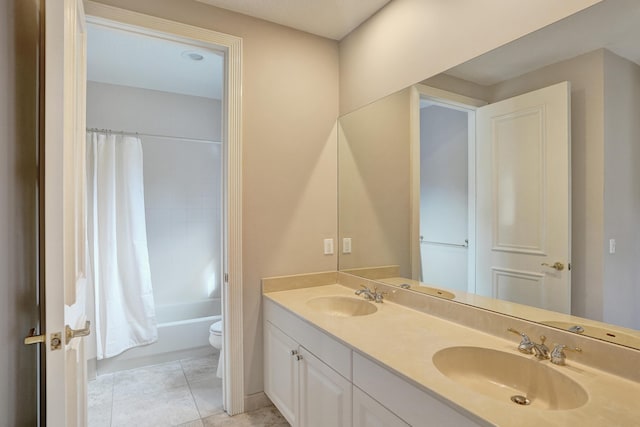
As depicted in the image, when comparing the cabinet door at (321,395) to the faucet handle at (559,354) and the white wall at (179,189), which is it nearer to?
the faucet handle at (559,354)

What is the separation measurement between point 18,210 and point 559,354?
6.59 ft

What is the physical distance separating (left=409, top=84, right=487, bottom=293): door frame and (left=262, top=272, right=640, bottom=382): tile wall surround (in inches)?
5.6

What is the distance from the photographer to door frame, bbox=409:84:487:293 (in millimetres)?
1653

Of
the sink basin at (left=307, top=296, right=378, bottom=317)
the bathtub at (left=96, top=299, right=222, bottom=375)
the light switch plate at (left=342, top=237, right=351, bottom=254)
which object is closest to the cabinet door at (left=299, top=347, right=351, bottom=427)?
the sink basin at (left=307, top=296, right=378, bottom=317)

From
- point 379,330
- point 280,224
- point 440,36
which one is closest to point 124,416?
point 280,224

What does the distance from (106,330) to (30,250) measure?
1827 millimetres

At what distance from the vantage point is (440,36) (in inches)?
69.6

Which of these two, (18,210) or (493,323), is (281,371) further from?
(18,210)

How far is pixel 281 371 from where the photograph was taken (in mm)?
1984

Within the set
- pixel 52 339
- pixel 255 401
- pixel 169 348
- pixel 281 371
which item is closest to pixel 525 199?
pixel 281 371

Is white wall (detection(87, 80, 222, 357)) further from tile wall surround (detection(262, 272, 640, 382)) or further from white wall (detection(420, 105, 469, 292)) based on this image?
white wall (detection(420, 105, 469, 292))

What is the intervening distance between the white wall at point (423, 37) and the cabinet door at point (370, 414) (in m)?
1.57

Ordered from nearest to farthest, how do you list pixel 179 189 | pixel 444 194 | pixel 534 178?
1. pixel 534 178
2. pixel 444 194
3. pixel 179 189

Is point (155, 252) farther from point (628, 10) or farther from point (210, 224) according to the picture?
point (628, 10)
